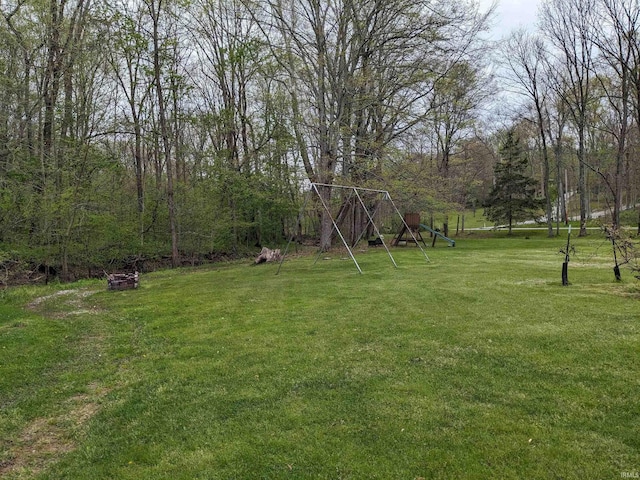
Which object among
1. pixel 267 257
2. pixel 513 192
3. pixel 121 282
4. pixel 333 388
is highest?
pixel 513 192

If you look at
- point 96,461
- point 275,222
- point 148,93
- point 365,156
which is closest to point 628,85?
point 365,156

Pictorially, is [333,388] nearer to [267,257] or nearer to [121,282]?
[121,282]

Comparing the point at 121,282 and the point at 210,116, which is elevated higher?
the point at 210,116

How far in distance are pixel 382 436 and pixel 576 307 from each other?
15.8ft

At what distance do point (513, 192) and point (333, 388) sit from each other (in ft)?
88.8

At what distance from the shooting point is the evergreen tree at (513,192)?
27141 millimetres

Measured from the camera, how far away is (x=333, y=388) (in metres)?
3.92

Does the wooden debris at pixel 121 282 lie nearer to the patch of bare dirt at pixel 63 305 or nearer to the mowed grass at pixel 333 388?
the patch of bare dirt at pixel 63 305

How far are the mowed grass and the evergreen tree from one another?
2119 cm

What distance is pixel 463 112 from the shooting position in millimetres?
25078

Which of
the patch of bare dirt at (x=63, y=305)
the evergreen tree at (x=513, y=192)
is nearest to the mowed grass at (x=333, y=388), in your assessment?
the patch of bare dirt at (x=63, y=305)

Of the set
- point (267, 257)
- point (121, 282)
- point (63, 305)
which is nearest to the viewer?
point (63, 305)

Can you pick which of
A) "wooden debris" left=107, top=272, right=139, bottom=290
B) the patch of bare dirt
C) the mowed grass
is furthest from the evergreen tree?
the patch of bare dirt

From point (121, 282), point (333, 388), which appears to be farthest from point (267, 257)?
point (333, 388)
